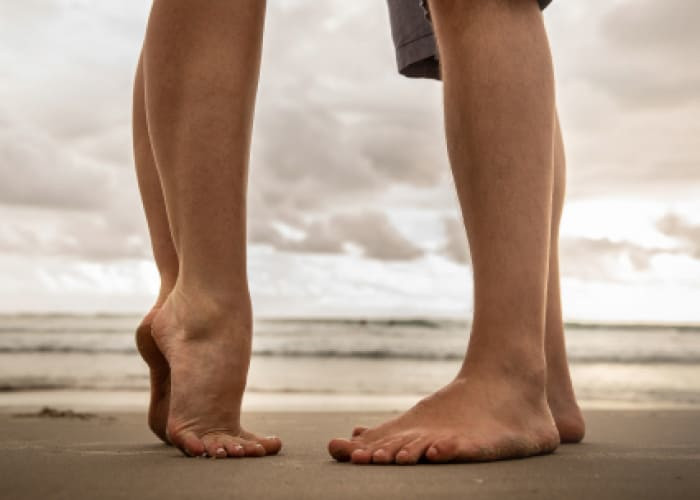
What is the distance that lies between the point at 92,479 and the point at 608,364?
7.80 m

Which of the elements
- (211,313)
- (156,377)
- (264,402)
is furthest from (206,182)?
(264,402)

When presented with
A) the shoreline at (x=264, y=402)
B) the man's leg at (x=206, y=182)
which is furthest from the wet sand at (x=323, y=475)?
the shoreline at (x=264, y=402)

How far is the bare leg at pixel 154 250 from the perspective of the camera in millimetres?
1406

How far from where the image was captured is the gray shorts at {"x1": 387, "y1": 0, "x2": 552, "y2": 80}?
5.35 ft

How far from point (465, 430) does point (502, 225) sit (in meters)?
0.28


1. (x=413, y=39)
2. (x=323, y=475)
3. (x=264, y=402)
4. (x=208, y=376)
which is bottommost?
Result: (x=264, y=402)

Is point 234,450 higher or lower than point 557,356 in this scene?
lower

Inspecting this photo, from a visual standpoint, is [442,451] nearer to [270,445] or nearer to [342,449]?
[342,449]

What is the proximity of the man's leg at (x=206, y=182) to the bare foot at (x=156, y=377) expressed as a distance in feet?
0.15

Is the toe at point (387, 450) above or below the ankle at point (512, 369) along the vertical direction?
below

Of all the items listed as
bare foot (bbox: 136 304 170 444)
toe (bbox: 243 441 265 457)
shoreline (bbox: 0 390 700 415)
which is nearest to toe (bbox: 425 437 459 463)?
toe (bbox: 243 441 265 457)

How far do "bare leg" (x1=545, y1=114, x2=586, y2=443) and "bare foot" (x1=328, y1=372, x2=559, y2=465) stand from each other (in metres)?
0.28

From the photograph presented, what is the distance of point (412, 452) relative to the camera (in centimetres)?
108

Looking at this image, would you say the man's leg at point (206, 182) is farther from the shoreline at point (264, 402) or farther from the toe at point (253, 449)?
the shoreline at point (264, 402)
